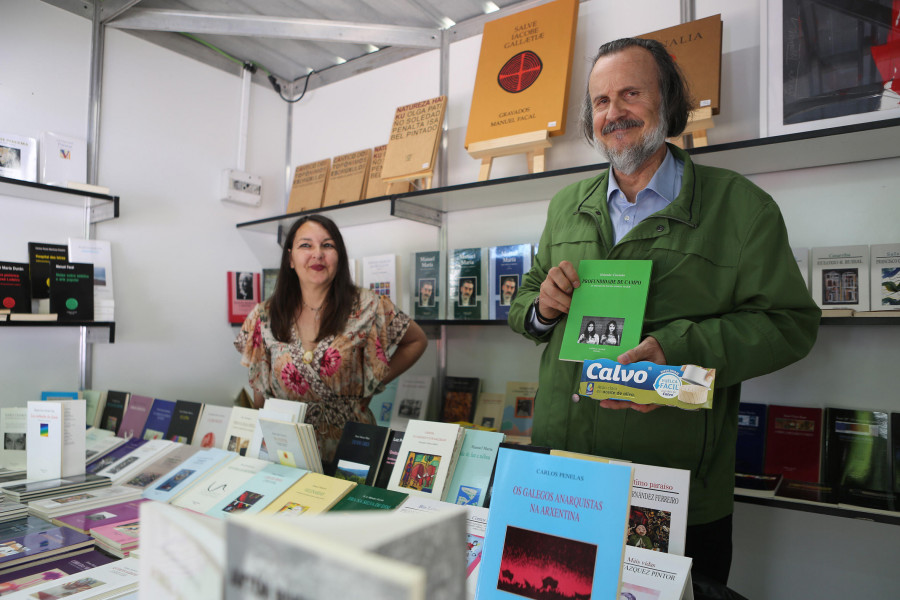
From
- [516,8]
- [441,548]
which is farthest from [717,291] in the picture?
[516,8]

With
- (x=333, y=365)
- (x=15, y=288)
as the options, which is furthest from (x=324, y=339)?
(x=15, y=288)

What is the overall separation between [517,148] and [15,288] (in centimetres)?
225

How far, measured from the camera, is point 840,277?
1908mm

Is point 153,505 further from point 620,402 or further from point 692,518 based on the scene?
point 692,518

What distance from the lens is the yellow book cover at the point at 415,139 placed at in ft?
9.16

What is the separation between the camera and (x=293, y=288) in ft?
8.42

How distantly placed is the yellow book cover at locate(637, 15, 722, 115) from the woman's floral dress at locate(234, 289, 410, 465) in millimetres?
1465

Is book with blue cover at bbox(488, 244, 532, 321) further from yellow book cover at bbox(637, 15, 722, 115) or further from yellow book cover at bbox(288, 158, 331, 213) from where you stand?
yellow book cover at bbox(288, 158, 331, 213)

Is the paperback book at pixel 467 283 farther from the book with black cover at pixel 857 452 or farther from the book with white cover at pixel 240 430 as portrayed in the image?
the book with black cover at pixel 857 452

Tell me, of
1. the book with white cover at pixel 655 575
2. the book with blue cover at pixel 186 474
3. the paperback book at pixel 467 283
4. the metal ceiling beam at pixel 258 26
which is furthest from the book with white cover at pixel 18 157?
the book with white cover at pixel 655 575

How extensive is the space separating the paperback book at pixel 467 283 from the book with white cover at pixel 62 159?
1.85 m

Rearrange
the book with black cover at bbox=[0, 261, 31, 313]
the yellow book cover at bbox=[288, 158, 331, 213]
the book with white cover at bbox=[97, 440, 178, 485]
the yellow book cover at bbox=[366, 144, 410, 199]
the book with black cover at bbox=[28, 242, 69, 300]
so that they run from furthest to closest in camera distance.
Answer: the yellow book cover at bbox=[288, 158, 331, 213] < the yellow book cover at bbox=[366, 144, 410, 199] < the book with black cover at bbox=[28, 242, 69, 300] < the book with black cover at bbox=[0, 261, 31, 313] < the book with white cover at bbox=[97, 440, 178, 485]

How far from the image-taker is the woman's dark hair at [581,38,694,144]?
154cm

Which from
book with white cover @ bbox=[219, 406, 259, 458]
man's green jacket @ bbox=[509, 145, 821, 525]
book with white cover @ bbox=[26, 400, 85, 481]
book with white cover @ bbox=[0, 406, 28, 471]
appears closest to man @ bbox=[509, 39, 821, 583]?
man's green jacket @ bbox=[509, 145, 821, 525]
